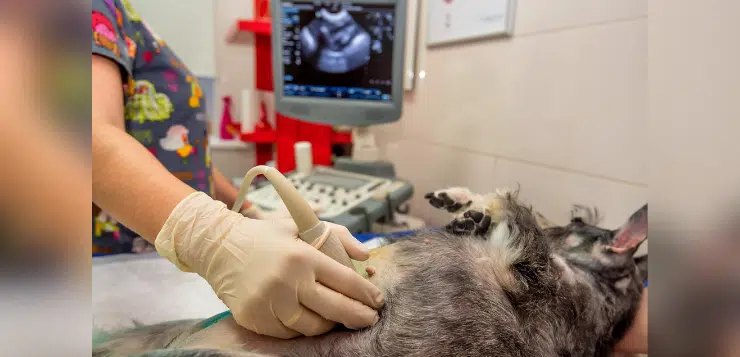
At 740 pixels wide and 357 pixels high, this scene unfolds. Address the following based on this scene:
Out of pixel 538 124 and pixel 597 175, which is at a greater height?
pixel 538 124

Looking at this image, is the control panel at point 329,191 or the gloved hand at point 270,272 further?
the control panel at point 329,191

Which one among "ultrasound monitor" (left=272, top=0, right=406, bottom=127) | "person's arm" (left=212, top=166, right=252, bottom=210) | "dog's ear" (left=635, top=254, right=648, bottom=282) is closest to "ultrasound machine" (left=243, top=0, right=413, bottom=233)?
"ultrasound monitor" (left=272, top=0, right=406, bottom=127)

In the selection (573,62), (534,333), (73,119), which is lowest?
(534,333)

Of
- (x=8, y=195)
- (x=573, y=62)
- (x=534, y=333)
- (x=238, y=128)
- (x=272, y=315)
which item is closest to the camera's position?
(x=8, y=195)

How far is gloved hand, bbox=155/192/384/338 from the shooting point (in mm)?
543

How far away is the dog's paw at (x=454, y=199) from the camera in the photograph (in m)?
0.92

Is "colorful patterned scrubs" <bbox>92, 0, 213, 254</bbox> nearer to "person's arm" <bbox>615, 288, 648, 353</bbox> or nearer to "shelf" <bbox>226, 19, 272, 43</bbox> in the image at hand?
"shelf" <bbox>226, 19, 272, 43</bbox>

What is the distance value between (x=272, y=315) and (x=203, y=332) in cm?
13

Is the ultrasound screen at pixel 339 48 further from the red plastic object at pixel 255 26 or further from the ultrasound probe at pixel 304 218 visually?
the ultrasound probe at pixel 304 218

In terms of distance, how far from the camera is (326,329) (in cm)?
59

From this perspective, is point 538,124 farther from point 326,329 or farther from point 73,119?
point 73,119

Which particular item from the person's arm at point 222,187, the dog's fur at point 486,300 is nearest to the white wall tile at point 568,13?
the dog's fur at point 486,300

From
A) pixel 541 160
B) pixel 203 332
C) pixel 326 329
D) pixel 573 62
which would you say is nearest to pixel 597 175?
pixel 541 160

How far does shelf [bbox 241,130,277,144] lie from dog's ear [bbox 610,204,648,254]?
1050 mm
